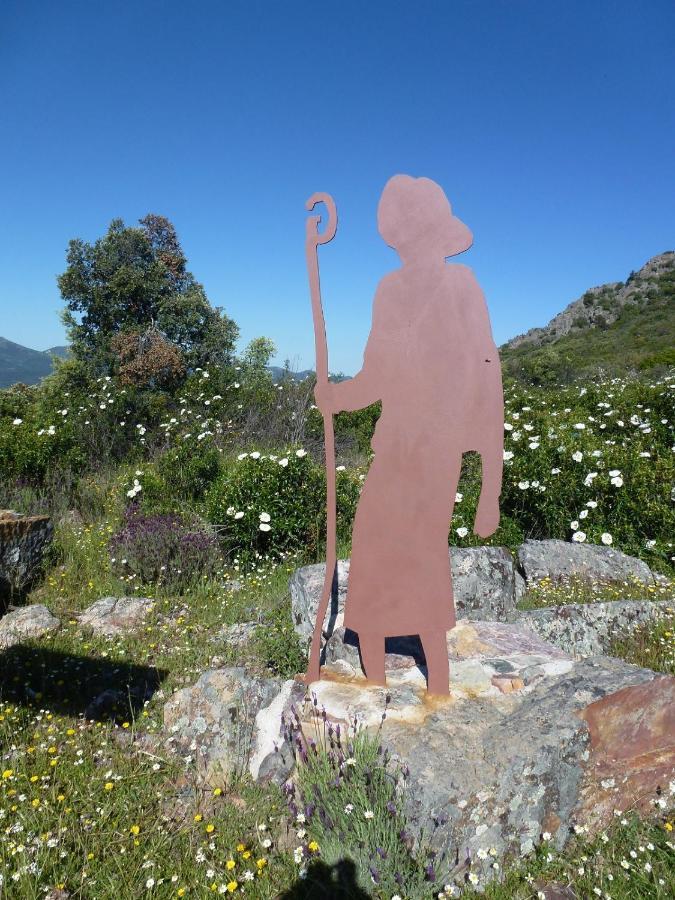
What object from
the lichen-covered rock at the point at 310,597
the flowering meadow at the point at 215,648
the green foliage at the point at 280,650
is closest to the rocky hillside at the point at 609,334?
the flowering meadow at the point at 215,648

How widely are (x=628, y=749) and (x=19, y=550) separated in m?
4.79

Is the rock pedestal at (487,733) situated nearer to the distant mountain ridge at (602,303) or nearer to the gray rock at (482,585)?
the gray rock at (482,585)

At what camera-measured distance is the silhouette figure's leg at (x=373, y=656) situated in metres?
2.70

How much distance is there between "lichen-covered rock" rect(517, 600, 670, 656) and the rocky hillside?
15.4 metres

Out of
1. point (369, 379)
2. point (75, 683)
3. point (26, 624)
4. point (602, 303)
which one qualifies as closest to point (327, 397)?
point (369, 379)

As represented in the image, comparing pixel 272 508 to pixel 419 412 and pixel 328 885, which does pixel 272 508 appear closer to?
pixel 419 412

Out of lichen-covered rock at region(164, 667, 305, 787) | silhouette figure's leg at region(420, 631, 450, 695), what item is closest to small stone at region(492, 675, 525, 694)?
silhouette figure's leg at region(420, 631, 450, 695)

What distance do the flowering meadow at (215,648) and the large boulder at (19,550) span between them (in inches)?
6.0

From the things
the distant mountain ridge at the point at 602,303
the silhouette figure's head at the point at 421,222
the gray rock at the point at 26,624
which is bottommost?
the gray rock at the point at 26,624

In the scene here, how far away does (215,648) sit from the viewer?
3725 millimetres

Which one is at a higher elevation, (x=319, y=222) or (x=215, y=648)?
(x=319, y=222)

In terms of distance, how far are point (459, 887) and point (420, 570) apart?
3.89ft

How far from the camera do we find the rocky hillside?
19531 millimetres

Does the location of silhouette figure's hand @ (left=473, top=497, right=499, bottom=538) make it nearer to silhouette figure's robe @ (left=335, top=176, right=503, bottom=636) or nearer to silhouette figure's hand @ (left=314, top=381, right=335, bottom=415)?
silhouette figure's robe @ (left=335, top=176, right=503, bottom=636)
